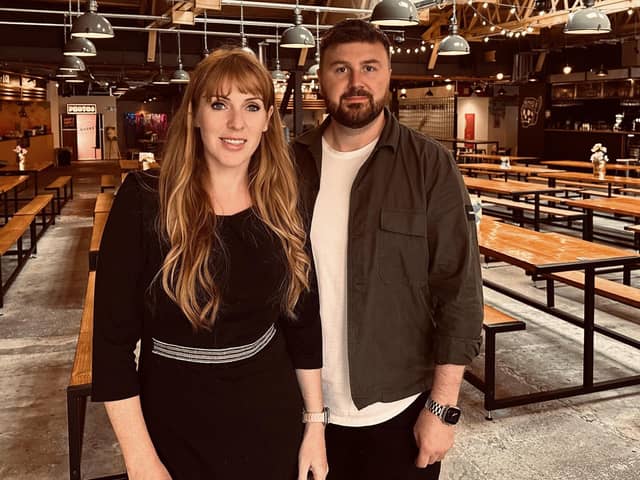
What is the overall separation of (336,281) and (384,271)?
0.42 feet

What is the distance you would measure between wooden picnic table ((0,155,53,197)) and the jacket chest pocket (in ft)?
35.5

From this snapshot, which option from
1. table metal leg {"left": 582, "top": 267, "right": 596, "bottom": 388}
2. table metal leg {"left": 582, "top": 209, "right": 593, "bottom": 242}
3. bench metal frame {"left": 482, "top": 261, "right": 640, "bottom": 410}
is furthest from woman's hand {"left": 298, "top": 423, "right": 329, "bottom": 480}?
table metal leg {"left": 582, "top": 209, "right": 593, "bottom": 242}

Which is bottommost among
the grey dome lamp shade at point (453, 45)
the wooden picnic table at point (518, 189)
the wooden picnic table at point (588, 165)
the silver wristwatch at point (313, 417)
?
the silver wristwatch at point (313, 417)

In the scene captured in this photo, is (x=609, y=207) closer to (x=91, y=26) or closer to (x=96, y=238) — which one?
(x=96, y=238)

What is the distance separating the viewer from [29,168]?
51.0ft

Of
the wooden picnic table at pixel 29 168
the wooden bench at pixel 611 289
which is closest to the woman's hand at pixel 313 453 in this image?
the wooden bench at pixel 611 289

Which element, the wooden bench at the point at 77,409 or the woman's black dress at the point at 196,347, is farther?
the wooden bench at the point at 77,409

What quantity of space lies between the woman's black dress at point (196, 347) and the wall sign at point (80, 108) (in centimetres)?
2977

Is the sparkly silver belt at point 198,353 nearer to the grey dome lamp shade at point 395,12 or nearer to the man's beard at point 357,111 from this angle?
the man's beard at point 357,111

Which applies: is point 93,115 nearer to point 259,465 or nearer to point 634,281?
point 634,281

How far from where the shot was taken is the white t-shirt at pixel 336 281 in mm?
1812

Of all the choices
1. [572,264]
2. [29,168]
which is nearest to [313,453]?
[572,264]

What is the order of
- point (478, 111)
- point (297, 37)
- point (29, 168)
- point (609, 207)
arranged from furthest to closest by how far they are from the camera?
point (478, 111), point (29, 168), point (297, 37), point (609, 207)

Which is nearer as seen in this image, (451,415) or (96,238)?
(451,415)
